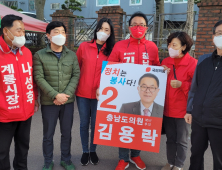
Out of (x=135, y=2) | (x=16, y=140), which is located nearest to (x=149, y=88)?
(x=16, y=140)

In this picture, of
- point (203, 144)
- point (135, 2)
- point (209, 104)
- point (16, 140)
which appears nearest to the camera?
point (209, 104)

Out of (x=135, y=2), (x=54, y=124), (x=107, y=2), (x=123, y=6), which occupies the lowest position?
(x=54, y=124)

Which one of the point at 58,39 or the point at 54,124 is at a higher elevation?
the point at 58,39

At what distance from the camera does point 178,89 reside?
8.84 ft

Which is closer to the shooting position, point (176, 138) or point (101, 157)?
point (176, 138)

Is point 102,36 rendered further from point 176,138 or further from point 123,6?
point 123,6

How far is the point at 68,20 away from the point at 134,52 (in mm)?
5869

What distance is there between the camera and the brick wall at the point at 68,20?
8.06m

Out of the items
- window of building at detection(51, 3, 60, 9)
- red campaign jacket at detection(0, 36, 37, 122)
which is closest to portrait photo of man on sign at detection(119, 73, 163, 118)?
red campaign jacket at detection(0, 36, 37, 122)

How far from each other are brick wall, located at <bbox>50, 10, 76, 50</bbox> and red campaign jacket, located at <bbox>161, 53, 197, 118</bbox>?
6111 millimetres

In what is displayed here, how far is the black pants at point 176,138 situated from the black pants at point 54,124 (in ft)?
4.23

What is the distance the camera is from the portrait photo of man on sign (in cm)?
279

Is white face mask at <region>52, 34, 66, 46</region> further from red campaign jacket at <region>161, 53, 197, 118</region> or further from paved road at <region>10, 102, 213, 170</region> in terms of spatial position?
paved road at <region>10, 102, 213, 170</region>

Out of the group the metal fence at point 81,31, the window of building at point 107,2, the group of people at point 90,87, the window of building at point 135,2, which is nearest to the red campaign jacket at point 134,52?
the group of people at point 90,87
